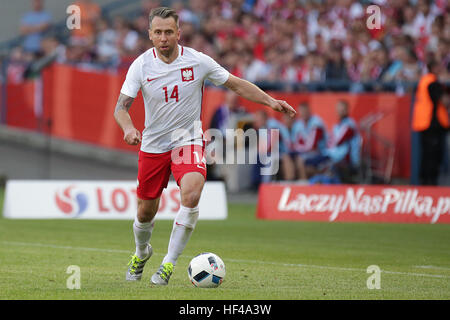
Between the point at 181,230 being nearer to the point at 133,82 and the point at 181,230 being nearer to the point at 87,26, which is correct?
the point at 133,82

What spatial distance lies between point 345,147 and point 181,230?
1217 centimetres

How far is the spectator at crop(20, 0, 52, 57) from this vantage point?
30703 millimetres

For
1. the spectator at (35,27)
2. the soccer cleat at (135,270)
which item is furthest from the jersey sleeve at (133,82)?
the spectator at (35,27)

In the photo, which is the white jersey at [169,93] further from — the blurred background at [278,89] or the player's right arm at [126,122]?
the blurred background at [278,89]

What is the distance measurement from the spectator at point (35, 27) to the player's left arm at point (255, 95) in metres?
21.4

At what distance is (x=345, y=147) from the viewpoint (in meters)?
21.1

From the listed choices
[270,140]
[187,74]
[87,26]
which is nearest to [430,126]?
[270,140]

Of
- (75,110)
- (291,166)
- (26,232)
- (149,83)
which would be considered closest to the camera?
(149,83)

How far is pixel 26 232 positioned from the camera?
14953 mm

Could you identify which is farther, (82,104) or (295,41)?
(82,104)

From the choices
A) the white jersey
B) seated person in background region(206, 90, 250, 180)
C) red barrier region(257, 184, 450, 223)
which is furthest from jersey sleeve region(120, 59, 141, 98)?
seated person in background region(206, 90, 250, 180)
